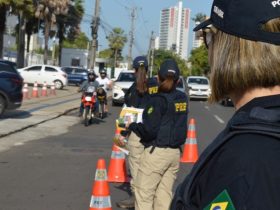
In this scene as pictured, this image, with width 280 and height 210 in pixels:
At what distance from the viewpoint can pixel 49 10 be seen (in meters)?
53.3

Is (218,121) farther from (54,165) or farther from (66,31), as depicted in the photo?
(66,31)

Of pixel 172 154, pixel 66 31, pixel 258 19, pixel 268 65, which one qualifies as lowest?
pixel 172 154

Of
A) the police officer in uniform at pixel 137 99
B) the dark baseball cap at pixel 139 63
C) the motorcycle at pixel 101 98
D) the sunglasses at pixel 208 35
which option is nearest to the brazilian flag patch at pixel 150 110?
the police officer in uniform at pixel 137 99

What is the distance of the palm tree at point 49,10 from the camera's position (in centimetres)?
5256

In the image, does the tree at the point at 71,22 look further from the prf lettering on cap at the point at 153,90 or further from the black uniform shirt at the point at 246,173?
the black uniform shirt at the point at 246,173

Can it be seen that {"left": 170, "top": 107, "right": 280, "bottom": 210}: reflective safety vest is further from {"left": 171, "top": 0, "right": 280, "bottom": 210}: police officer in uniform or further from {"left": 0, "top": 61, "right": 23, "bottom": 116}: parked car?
{"left": 0, "top": 61, "right": 23, "bottom": 116}: parked car

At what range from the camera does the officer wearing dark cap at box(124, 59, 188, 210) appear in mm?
5121

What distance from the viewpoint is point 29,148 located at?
11.3 meters

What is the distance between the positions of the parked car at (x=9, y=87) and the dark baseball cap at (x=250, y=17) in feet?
49.1

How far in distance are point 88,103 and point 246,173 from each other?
15.8m

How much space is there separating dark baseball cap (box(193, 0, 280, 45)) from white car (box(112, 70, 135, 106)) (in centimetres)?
2293

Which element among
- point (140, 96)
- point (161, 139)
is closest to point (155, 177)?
point (161, 139)

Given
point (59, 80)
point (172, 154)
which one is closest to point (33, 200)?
point (172, 154)

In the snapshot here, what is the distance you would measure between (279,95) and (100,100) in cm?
1799
